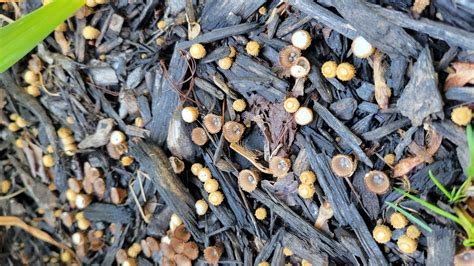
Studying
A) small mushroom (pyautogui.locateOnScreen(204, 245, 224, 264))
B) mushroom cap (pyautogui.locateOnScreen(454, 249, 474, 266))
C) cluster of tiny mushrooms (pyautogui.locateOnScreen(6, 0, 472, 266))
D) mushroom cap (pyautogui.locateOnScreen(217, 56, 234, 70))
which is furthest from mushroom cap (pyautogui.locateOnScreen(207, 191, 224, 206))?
mushroom cap (pyautogui.locateOnScreen(454, 249, 474, 266))

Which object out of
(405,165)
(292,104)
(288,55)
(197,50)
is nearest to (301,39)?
(288,55)

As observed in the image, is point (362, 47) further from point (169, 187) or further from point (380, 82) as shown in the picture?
point (169, 187)

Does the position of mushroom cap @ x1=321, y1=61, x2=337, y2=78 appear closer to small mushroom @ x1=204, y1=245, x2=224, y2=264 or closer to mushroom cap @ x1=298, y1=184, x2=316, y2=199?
mushroom cap @ x1=298, y1=184, x2=316, y2=199

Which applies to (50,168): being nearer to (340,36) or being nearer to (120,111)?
(120,111)

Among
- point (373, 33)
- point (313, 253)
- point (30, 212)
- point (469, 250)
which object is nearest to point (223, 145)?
point (313, 253)

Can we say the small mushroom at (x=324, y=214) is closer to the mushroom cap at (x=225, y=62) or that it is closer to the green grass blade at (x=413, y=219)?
the green grass blade at (x=413, y=219)

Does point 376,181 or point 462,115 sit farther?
point 376,181

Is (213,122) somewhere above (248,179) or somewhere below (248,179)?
above
